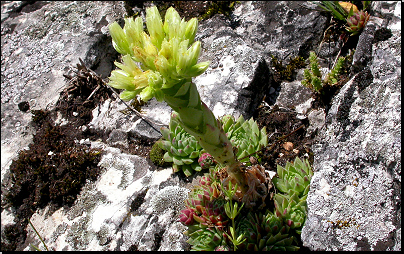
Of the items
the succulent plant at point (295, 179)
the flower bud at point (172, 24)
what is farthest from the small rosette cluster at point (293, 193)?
the flower bud at point (172, 24)

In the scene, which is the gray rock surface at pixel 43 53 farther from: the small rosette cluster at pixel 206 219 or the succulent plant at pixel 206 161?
the small rosette cluster at pixel 206 219

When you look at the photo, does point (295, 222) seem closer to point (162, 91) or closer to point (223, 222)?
point (223, 222)

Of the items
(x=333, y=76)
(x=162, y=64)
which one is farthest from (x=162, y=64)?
(x=333, y=76)

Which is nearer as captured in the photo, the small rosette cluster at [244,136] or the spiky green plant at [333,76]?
the small rosette cluster at [244,136]

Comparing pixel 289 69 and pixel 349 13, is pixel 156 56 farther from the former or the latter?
pixel 349 13

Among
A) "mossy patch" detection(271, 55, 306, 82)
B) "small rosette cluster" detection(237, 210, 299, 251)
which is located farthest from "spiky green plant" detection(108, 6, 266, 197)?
"mossy patch" detection(271, 55, 306, 82)

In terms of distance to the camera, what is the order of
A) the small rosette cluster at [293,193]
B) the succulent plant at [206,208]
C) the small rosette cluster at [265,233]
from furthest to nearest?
1. the succulent plant at [206,208]
2. the small rosette cluster at [293,193]
3. the small rosette cluster at [265,233]

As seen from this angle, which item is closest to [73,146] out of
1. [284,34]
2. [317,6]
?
[284,34]

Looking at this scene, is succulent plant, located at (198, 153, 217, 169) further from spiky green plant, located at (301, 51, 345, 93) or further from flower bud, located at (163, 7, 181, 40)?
flower bud, located at (163, 7, 181, 40)
